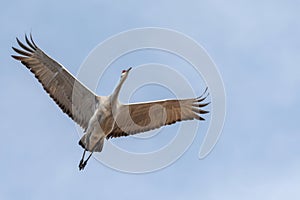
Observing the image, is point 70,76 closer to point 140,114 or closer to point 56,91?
point 56,91

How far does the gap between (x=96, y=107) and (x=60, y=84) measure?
1.72 meters

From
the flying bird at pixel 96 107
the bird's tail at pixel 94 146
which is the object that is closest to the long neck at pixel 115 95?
the flying bird at pixel 96 107

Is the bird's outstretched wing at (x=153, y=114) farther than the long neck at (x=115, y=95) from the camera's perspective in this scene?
Yes

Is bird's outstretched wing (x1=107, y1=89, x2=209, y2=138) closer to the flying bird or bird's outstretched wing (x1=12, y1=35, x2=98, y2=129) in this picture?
the flying bird

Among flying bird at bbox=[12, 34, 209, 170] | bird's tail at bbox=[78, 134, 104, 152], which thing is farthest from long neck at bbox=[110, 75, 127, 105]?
bird's tail at bbox=[78, 134, 104, 152]

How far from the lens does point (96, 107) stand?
1875cm

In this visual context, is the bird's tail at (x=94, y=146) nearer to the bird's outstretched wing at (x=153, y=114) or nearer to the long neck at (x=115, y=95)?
the bird's outstretched wing at (x=153, y=114)

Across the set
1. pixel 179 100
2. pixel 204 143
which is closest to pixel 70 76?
pixel 179 100

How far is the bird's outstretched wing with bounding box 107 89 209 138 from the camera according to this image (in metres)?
18.9

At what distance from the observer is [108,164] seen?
60.0 feet

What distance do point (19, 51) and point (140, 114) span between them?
5079mm

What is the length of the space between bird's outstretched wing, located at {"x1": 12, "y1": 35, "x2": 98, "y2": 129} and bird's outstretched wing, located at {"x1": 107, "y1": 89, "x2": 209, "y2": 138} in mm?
1195

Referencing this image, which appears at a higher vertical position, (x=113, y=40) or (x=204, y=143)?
(x=113, y=40)

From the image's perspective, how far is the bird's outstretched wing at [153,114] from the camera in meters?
18.9
